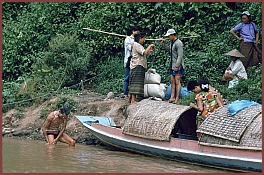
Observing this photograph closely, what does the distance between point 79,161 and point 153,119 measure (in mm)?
1517

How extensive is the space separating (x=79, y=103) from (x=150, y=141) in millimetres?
3447

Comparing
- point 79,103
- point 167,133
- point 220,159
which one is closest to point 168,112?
point 167,133

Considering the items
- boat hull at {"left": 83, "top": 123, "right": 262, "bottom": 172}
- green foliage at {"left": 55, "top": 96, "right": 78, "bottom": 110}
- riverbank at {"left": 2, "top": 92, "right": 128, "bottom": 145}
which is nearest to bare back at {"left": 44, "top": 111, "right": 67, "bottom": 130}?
boat hull at {"left": 83, "top": 123, "right": 262, "bottom": 172}

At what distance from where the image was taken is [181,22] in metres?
15.5

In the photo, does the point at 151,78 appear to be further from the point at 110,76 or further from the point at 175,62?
the point at 110,76

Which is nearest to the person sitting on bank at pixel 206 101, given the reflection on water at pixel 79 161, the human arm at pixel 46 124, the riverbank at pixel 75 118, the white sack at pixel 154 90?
the reflection on water at pixel 79 161

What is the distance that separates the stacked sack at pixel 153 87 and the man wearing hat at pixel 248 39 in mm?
2152

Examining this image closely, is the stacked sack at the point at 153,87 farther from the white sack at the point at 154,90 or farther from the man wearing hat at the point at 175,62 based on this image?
the man wearing hat at the point at 175,62

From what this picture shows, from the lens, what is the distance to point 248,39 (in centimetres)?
1362

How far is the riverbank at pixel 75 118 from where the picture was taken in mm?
12883

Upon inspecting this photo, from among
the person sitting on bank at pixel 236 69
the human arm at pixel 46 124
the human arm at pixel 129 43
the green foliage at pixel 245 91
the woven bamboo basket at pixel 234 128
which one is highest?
the human arm at pixel 129 43

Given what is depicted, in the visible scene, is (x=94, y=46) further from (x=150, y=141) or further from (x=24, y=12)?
(x=150, y=141)

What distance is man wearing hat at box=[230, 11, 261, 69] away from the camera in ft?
44.7

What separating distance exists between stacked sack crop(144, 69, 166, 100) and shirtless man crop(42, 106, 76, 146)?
1985 millimetres
